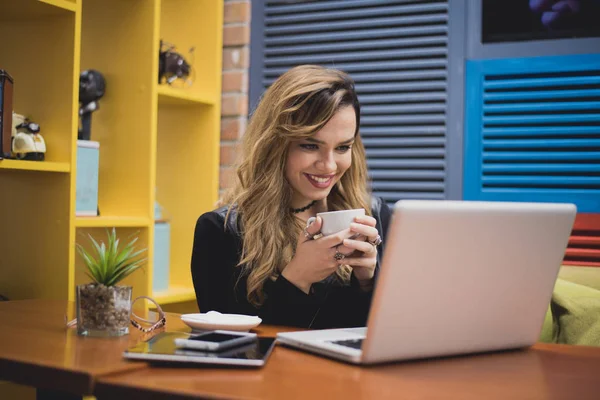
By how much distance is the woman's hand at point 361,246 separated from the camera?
131 cm

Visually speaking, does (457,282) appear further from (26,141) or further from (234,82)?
(234,82)

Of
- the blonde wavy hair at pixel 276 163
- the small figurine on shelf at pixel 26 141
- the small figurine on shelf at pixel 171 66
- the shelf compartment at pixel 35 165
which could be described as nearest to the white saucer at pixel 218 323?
the blonde wavy hair at pixel 276 163

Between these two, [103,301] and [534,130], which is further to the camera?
[534,130]

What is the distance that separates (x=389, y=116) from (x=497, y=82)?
0.42 meters

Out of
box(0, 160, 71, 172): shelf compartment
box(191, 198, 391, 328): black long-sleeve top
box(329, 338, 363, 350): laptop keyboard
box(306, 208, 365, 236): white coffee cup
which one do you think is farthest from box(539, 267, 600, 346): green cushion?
box(0, 160, 71, 172): shelf compartment

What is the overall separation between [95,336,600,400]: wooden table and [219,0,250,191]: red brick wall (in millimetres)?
1844

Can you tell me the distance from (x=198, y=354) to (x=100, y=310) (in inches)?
11.0

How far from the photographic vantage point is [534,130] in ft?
7.95

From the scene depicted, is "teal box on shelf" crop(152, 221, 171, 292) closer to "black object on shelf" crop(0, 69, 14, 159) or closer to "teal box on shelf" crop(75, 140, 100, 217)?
"teal box on shelf" crop(75, 140, 100, 217)

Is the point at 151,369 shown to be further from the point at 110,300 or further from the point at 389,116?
the point at 389,116

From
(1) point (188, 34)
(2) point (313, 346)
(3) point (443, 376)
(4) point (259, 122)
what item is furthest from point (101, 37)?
(3) point (443, 376)

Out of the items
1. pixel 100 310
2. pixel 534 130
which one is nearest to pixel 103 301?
pixel 100 310

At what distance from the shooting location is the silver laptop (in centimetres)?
97

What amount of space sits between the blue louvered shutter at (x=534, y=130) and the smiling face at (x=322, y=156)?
2.76 feet
